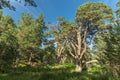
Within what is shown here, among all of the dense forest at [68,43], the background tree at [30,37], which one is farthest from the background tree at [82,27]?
the background tree at [30,37]

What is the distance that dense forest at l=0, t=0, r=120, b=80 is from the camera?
23.7 meters

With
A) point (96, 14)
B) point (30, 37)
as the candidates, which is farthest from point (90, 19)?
point (30, 37)

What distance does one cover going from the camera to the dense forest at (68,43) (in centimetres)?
2369

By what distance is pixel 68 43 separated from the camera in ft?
166

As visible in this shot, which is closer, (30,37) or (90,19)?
(90,19)

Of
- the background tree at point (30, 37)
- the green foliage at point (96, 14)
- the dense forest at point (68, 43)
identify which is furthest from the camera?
the background tree at point (30, 37)

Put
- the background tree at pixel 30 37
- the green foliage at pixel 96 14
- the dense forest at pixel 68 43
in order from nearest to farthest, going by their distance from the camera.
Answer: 1. the dense forest at pixel 68 43
2. the green foliage at pixel 96 14
3. the background tree at pixel 30 37

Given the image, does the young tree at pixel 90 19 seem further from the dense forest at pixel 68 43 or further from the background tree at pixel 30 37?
the background tree at pixel 30 37

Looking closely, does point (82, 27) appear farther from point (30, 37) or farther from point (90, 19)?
point (30, 37)

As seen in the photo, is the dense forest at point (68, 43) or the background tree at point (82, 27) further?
the background tree at point (82, 27)

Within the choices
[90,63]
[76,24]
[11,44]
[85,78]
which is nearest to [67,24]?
[76,24]

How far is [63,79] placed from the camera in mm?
15344

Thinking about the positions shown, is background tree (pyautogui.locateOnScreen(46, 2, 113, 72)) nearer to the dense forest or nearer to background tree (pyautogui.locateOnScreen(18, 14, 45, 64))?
the dense forest

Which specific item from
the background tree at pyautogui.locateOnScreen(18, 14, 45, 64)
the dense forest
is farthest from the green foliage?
the background tree at pyautogui.locateOnScreen(18, 14, 45, 64)
